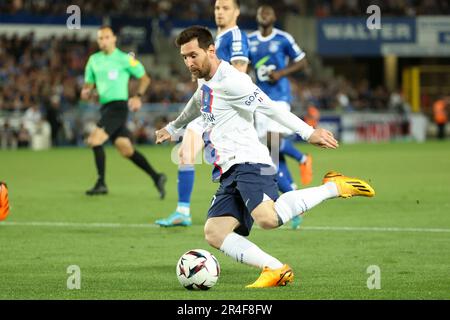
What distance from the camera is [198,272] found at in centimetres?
711

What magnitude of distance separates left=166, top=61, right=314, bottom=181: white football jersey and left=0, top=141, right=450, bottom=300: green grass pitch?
93cm

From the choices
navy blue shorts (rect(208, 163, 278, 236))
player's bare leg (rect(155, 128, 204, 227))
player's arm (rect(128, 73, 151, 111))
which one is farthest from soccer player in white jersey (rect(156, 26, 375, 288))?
player's arm (rect(128, 73, 151, 111))

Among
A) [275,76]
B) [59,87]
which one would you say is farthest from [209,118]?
[59,87]

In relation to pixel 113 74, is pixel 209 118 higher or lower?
lower

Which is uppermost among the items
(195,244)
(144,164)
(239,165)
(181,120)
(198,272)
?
(181,120)

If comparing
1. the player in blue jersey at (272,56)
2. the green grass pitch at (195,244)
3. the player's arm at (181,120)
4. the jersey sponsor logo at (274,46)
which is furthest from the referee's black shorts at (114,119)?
the player's arm at (181,120)

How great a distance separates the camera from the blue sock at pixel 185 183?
11.0 m

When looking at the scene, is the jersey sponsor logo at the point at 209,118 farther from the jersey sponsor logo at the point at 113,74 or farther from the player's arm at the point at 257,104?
the jersey sponsor logo at the point at 113,74

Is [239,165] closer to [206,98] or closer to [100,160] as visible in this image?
[206,98]

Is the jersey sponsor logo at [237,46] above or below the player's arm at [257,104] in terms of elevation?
above

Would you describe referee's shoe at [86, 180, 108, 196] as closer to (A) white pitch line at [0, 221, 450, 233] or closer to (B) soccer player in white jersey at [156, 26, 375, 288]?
(A) white pitch line at [0, 221, 450, 233]

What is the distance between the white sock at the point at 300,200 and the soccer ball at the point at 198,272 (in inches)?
24.7

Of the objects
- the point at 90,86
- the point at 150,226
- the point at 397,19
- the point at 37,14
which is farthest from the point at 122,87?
the point at 397,19

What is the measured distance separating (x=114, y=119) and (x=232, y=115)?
731 cm
